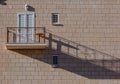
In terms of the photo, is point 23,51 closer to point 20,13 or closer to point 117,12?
point 20,13

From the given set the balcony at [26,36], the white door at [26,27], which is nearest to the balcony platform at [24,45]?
the balcony at [26,36]

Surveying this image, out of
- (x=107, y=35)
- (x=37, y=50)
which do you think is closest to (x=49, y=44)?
(x=37, y=50)

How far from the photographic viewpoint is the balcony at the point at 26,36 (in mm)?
34406

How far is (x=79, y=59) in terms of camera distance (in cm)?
3481

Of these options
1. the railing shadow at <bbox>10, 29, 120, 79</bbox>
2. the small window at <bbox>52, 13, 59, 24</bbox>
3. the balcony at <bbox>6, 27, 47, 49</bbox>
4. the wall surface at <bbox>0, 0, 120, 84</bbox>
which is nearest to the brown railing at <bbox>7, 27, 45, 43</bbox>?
the balcony at <bbox>6, 27, 47, 49</bbox>

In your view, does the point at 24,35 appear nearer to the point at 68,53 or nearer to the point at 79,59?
the point at 68,53

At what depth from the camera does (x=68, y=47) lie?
34.8 m

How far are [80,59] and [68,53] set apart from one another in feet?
2.19

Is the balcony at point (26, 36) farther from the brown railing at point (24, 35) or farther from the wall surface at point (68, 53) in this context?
the wall surface at point (68, 53)

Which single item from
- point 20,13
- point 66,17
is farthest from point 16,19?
point 66,17

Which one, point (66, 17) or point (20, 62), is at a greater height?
point (66, 17)

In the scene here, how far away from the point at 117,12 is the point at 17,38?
5156 millimetres

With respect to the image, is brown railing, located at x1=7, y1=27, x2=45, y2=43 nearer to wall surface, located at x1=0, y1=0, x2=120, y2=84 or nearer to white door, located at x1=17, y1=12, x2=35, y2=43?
white door, located at x1=17, y1=12, x2=35, y2=43

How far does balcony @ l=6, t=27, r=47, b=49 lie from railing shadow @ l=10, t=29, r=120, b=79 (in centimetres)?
38
